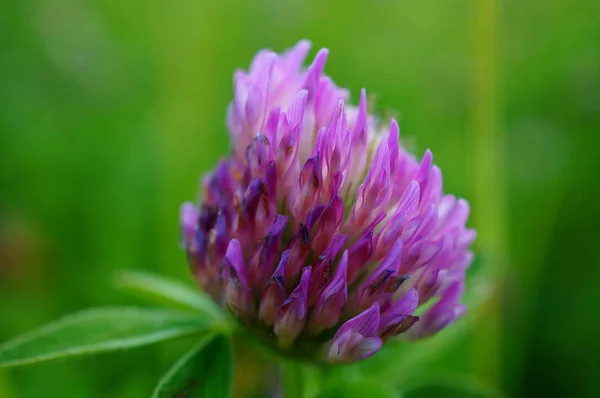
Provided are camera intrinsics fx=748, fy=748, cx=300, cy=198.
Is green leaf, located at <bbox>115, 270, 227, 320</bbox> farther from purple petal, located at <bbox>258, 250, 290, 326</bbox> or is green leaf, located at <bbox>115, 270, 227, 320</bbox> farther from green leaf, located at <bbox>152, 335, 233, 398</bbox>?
purple petal, located at <bbox>258, 250, 290, 326</bbox>

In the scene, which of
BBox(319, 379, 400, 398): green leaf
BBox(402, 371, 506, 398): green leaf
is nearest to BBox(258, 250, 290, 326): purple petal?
BBox(319, 379, 400, 398): green leaf

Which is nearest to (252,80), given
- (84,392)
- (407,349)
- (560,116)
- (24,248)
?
(407,349)

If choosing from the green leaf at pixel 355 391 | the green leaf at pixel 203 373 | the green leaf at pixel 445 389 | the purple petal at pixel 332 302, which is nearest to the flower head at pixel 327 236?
the purple petal at pixel 332 302

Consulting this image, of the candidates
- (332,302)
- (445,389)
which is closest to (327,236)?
(332,302)

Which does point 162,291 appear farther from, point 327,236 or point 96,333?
point 327,236

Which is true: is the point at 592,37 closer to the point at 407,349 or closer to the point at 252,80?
the point at 407,349

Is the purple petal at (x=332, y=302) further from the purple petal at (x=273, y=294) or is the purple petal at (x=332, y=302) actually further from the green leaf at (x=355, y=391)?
the green leaf at (x=355, y=391)
